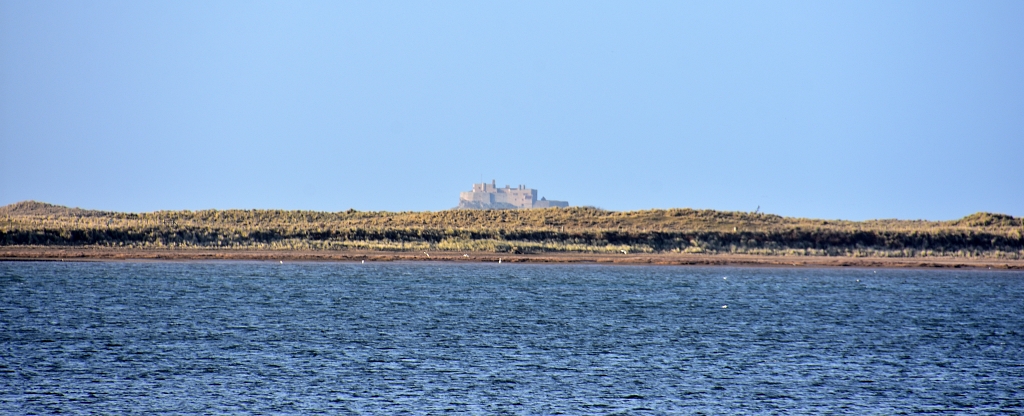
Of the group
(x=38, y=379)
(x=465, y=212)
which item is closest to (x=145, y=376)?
(x=38, y=379)

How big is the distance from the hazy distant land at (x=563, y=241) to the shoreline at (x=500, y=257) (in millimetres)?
77

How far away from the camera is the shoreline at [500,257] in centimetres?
5653

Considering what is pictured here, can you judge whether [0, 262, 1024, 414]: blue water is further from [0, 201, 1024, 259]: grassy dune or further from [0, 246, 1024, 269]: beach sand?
[0, 201, 1024, 259]: grassy dune

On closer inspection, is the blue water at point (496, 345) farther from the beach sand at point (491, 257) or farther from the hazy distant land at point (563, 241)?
the hazy distant land at point (563, 241)

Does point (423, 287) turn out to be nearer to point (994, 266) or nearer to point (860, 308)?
point (860, 308)

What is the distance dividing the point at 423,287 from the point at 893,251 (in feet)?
121

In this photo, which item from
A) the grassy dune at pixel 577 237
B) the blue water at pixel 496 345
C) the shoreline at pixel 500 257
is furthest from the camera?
the grassy dune at pixel 577 237

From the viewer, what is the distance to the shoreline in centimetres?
5653

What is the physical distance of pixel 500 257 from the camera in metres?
61.0

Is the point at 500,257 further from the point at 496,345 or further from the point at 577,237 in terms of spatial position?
the point at 496,345

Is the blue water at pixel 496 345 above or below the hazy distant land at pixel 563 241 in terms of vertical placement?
below

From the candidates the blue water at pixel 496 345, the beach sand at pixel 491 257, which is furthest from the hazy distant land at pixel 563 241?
the blue water at pixel 496 345

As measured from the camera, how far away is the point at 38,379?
21.7m

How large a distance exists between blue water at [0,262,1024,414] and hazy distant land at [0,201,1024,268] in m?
10.1
